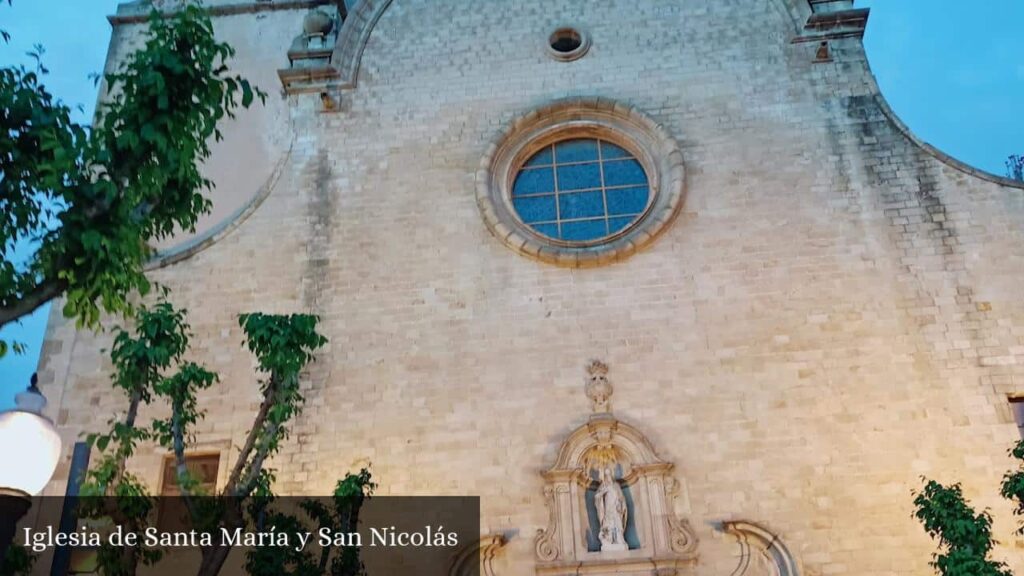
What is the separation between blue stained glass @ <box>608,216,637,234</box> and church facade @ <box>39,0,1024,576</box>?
0.02 metres

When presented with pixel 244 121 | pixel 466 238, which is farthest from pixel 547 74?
pixel 244 121

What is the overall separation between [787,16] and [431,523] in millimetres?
7214

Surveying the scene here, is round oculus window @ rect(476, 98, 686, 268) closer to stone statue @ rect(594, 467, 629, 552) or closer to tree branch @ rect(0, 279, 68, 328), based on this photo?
stone statue @ rect(594, 467, 629, 552)

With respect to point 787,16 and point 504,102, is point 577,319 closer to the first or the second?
point 504,102

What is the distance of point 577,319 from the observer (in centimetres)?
1000

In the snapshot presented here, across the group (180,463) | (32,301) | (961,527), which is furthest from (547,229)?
(32,301)

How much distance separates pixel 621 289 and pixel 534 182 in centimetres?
189

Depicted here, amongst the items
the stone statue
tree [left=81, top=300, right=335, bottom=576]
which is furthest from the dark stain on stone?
the stone statue

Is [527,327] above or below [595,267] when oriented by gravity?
below

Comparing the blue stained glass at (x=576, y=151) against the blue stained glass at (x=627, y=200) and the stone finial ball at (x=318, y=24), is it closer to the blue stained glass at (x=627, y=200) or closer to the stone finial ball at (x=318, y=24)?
the blue stained glass at (x=627, y=200)

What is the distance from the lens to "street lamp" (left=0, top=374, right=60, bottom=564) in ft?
12.6

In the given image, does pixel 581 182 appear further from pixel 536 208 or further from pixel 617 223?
pixel 617 223

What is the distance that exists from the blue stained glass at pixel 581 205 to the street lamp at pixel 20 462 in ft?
24.6

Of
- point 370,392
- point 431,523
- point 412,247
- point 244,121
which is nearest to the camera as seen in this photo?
point 431,523
